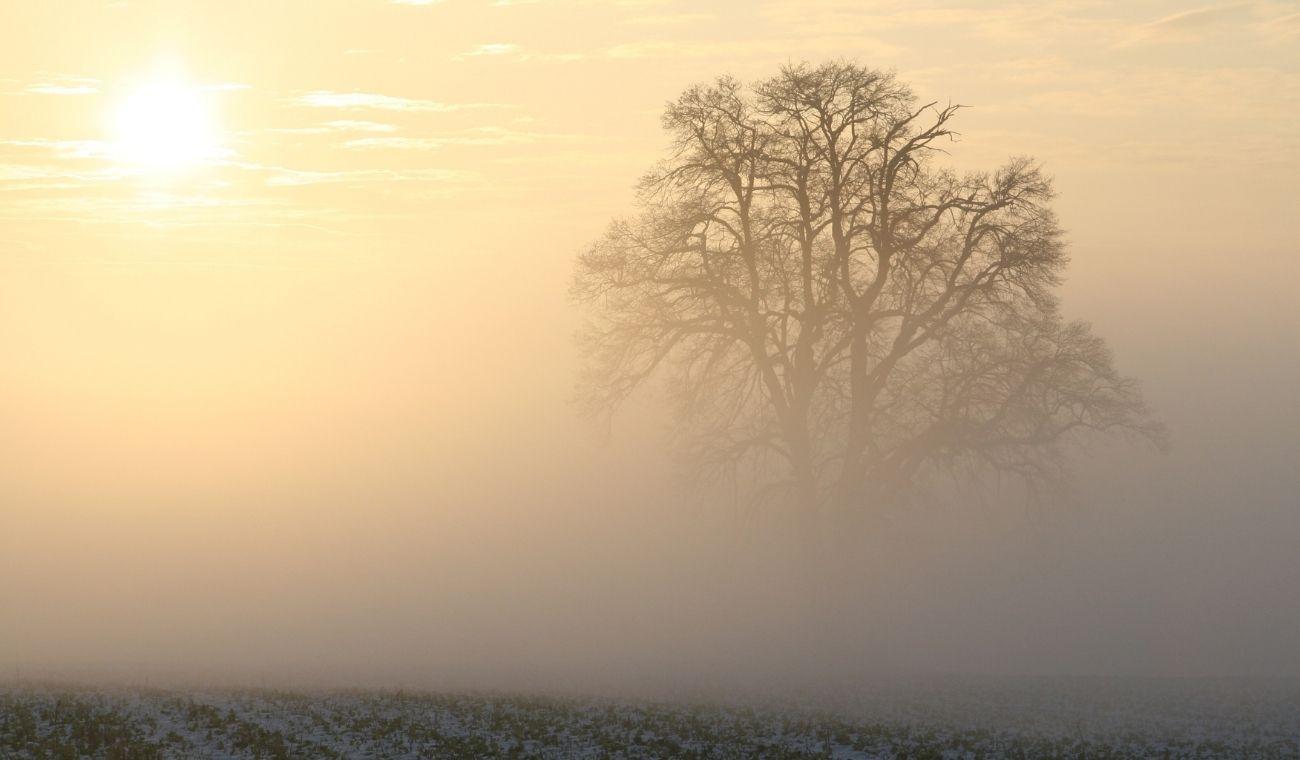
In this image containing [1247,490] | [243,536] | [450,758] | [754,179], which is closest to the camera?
[450,758]

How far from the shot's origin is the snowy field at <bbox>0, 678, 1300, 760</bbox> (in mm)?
17906

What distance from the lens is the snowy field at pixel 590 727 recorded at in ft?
58.7

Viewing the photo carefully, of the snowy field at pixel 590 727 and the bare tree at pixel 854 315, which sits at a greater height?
the bare tree at pixel 854 315

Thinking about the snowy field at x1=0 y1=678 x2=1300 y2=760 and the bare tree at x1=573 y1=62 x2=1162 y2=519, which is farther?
the bare tree at x1=573 y1=62 x2=1162 y2=519

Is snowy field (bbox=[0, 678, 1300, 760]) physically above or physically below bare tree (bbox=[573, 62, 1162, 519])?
below


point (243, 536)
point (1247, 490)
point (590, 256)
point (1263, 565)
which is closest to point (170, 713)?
point (590, 256)

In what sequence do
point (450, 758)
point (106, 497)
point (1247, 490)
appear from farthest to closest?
point (106, 497), point (1247, 490), point (450, 758)

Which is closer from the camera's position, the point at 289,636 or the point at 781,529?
the point at 781,529

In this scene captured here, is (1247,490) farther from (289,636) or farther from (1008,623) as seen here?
(289,636)

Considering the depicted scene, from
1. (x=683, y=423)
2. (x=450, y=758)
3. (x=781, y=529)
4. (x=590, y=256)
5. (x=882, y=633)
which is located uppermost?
(x=590, y=256)

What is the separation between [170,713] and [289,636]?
130 feet

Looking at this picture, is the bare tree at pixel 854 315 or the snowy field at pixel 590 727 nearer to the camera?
the snowy field at pixel 590 727

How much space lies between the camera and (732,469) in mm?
36031

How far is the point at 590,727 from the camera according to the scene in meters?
20.1
